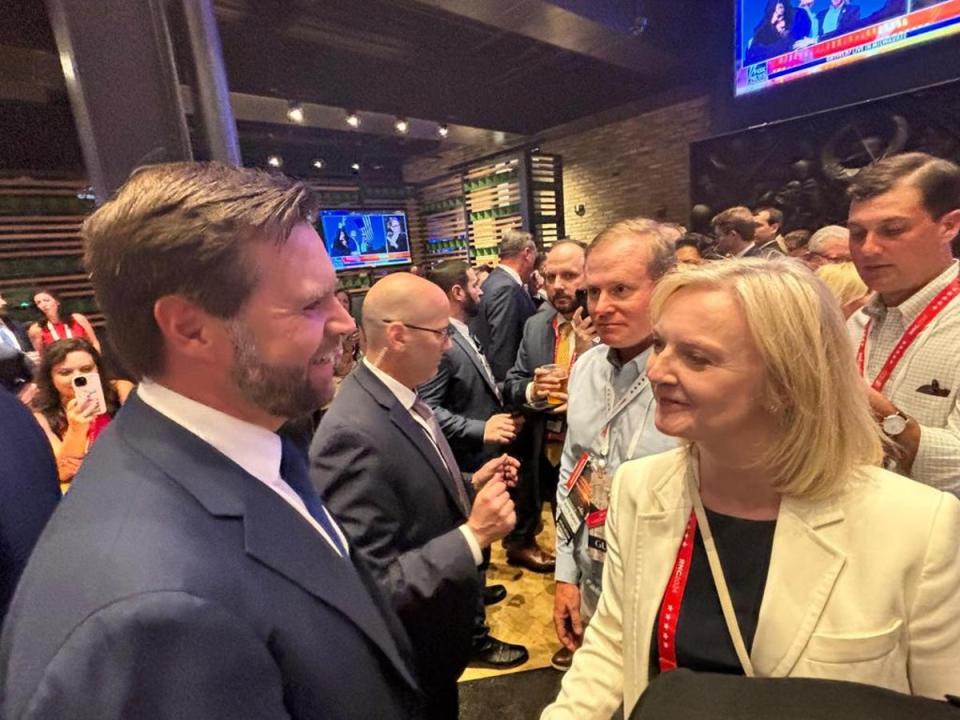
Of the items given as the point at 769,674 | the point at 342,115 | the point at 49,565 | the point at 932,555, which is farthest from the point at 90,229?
the point at 342,115

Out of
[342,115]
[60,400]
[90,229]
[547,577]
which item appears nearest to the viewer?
[90,229]

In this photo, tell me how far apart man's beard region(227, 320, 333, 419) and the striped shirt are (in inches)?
61.8

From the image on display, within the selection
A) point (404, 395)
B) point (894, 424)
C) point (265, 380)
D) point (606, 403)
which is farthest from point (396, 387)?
point (894, 424)

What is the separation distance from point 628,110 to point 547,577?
7181 millimetres

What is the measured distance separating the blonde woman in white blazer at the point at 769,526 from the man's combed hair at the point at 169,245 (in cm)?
86

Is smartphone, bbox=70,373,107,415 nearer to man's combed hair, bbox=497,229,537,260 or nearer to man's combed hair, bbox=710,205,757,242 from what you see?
man's combed hair, bbox=497,229,537,260

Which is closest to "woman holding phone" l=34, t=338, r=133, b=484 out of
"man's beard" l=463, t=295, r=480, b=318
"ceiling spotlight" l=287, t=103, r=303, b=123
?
"man's beard" l=463, t=295, r=480, b=318

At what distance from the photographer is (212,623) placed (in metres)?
0.58

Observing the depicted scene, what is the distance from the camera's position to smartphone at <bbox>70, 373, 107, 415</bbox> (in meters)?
2.88

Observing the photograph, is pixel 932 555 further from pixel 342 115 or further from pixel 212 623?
pixel 342 115

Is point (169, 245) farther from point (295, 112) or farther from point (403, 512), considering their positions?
point (295, 112)

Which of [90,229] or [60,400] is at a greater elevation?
[90,229]

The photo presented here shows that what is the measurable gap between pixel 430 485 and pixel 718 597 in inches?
35.6

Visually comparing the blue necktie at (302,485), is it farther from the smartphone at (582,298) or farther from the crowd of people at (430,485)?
the smartphone at (582,298)
